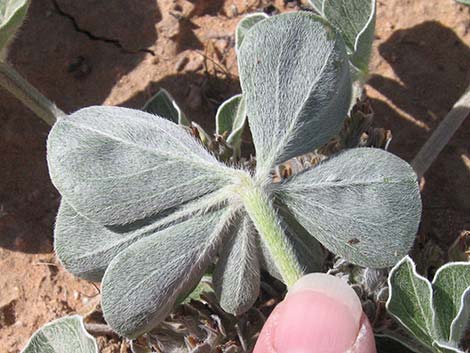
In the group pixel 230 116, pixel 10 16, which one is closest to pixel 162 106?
pixel 230 116

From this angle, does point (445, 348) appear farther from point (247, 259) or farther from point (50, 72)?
point (50, 72)

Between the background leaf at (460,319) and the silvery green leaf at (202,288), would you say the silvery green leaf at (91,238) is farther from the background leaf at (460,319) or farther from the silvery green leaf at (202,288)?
the background leaf at (460,319)

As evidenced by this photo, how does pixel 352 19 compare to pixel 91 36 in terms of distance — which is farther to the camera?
pixel 91 36

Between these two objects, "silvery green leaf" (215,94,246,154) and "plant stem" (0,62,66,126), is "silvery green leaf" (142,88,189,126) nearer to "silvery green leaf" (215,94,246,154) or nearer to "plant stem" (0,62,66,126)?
"silvery green leaf" (215,94,246,154)

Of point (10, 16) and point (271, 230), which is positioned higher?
point (10, 16)

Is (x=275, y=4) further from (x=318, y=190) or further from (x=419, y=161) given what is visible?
(x=318, y=190)

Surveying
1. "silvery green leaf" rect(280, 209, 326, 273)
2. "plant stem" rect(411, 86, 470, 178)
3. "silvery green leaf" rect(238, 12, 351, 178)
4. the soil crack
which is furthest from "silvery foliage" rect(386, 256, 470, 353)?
the soil crack
